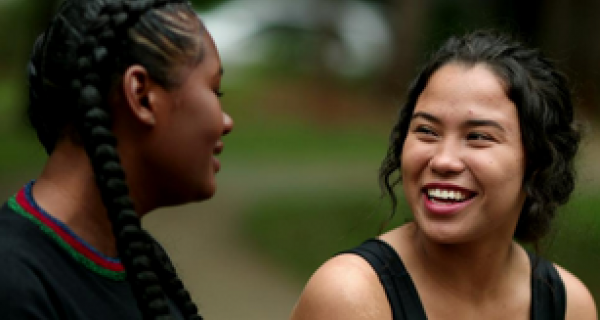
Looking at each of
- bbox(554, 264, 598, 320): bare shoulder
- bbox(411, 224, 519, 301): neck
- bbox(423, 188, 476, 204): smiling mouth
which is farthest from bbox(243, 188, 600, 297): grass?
bbox(423, 188, 476, 204): smiling mouth

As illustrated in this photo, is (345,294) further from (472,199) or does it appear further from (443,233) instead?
(472,199)

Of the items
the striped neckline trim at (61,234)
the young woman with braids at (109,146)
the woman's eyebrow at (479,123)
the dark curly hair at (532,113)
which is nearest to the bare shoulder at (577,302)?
the dark curly hair at (532,113)

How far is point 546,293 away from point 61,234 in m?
1.80

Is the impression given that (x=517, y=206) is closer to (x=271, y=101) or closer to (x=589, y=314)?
(x=589, y=314)

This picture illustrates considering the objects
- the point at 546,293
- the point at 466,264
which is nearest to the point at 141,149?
the point at 466,264

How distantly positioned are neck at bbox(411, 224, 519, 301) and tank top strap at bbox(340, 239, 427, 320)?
0.30 ft

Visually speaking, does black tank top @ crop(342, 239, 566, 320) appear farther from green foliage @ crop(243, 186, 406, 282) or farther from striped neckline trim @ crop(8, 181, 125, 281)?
green foliage @ crop(243, 186, 406, 282)

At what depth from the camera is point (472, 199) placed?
10.0 ft

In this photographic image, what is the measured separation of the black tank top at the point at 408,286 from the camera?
3113 millimetres

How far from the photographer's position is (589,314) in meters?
3.35

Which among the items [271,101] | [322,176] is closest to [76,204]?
[322,176]

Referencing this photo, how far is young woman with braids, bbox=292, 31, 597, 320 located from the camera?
305cm

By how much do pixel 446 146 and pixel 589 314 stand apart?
0.80 meters

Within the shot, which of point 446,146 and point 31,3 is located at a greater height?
point 31,3
